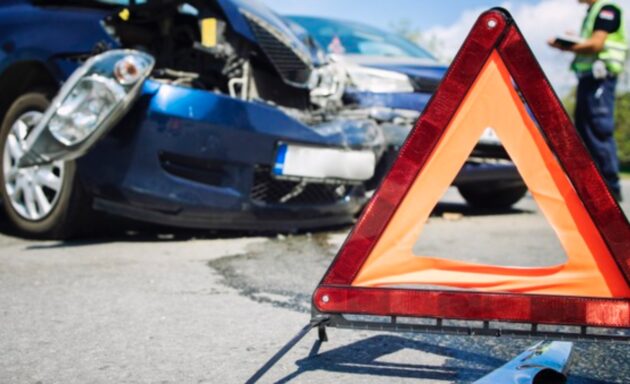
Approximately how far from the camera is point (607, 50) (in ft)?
21.9

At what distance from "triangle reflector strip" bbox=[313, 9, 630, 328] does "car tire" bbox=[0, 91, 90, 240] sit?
2520 mm

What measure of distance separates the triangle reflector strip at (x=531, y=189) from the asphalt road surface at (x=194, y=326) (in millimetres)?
291

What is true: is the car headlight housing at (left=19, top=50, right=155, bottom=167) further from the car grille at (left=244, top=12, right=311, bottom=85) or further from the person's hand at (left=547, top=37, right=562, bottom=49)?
the person's hand at (left=547, top=37, right=562, bottom=49)

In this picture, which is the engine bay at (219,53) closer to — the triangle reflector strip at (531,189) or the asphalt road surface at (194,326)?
the asphalt road surface at (194,326)

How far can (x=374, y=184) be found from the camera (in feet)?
17.0

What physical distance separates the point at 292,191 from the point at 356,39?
116 inches

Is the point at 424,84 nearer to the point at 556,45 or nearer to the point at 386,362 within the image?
the point at 556,45

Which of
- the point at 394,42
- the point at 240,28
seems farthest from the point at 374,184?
the point at 394,42

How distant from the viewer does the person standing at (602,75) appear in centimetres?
661

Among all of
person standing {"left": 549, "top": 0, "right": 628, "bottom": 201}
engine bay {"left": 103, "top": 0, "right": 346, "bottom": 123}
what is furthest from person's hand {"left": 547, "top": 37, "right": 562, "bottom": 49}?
engine bay {"left": 103, "top": 0, "right": 346, "bottom": 123}

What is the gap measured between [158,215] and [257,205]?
0.54m

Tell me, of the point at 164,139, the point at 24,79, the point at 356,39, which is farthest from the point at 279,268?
the point at 356,39

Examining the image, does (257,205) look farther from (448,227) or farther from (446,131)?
(446,131)

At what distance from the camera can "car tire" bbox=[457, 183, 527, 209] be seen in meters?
7.03
